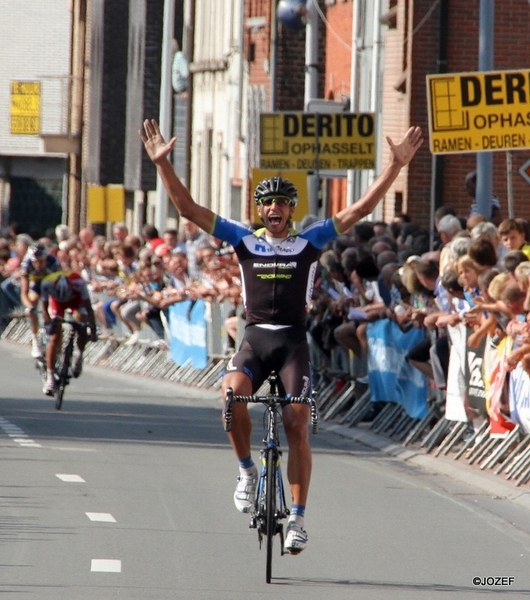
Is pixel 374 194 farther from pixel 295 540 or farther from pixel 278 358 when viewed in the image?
pixel 295 540

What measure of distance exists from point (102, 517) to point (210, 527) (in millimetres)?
756

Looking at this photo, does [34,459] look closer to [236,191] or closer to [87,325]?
[87,325]

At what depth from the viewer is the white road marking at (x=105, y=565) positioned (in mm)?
10031

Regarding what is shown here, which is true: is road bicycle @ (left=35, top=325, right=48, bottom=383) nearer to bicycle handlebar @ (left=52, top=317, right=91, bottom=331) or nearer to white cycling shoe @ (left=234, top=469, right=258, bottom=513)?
bicycle handlebar @ (left=52, top=317, right=91, bottom=331)

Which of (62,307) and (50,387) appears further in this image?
(62,307)

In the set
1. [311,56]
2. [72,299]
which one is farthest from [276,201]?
[311,56]

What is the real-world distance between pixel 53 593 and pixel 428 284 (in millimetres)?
8191

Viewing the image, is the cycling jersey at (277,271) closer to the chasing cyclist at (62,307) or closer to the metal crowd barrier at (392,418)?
the metal crowd barrier at (392,418)

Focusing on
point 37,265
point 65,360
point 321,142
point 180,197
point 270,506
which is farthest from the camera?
point 321,142

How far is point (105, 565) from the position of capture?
1020 cm

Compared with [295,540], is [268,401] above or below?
above

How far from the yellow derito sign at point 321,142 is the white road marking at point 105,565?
1398 centimetres

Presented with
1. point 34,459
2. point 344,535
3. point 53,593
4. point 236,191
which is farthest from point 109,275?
point 53,593

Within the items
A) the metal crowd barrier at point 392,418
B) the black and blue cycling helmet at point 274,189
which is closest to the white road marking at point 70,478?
the metal crowd barrier at point 392,418
